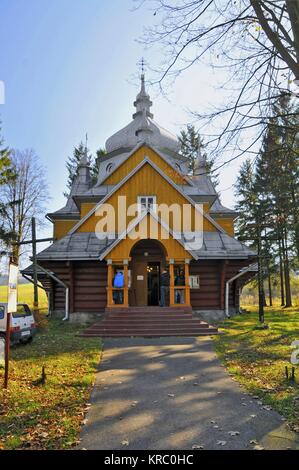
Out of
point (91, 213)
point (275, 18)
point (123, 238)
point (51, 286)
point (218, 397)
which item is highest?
point (275, 18)

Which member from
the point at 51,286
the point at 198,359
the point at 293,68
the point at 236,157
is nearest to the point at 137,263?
the point at 51,286

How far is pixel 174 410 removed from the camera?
6059 mm

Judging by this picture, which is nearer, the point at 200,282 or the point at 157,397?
the point at 157,397

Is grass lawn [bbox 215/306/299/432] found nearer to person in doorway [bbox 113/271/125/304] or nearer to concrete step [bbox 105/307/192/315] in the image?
concrete step [bbox 105/307/192/315]

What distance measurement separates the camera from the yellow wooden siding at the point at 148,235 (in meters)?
15.9

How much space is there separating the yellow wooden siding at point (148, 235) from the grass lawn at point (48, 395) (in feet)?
15.3

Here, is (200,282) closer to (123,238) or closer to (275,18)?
(123,238)

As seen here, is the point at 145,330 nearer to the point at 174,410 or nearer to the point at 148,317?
the point at 148,317

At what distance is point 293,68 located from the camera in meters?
6.58

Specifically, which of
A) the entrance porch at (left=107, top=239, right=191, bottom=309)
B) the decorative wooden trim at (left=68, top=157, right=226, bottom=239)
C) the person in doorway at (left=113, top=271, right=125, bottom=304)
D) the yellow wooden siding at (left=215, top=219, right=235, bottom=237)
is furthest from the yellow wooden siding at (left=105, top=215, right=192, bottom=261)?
the yellow wooden siding at (left=215, top=219, right=235, bottom=237)

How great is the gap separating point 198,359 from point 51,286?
12.7m

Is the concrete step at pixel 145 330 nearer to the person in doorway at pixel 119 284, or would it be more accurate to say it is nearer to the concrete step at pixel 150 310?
the concrete step at pixel 150 310
